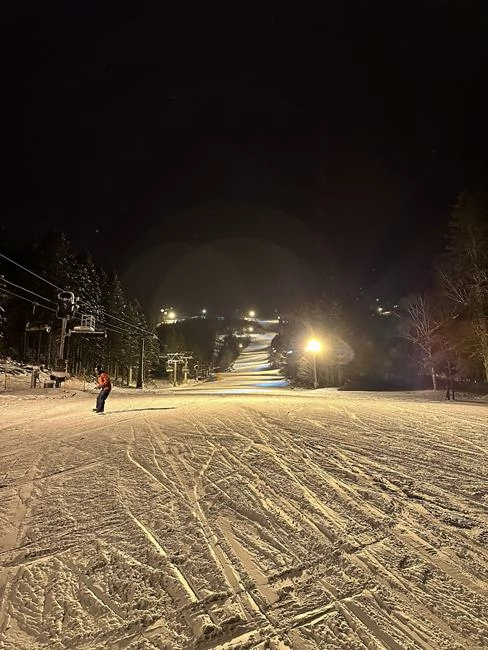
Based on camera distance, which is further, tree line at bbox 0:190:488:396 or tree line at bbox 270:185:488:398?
tree line at bbox 0:190:488:396

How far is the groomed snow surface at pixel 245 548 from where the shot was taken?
2.58 m

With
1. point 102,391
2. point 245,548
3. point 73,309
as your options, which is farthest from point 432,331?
point 245,548

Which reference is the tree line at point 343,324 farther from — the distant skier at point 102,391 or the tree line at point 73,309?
the distant skier at point 102,391

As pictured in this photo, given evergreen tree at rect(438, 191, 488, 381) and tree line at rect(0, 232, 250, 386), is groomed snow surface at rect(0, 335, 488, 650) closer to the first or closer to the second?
evergreen tree at rect(438, 191, 488, 381)

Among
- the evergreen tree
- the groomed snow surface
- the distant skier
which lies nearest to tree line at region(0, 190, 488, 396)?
the evergreen tree

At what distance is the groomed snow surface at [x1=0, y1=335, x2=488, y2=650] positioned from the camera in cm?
258

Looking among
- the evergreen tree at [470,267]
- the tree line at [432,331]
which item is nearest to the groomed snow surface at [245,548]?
the tree line at [432,331]

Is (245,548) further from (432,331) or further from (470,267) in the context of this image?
(432,331)

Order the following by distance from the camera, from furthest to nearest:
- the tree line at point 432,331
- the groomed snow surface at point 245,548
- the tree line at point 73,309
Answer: the tree line at point 73,309, the tree line at point 432,331, the groomed snow surface at point 245,548

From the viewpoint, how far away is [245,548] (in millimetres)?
3678

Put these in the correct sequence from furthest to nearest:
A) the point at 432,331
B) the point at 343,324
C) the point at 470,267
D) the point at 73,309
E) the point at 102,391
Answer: the point at 343,324, the point at 432,331, the point at 73,309, the point at 470,267, the point at 102,391

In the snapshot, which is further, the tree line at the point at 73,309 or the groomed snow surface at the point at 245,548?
the tree line at the point at 73,309

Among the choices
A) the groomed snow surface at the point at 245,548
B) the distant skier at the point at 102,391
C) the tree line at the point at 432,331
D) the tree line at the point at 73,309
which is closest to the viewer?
the groomed snow surface at the point at 245,548

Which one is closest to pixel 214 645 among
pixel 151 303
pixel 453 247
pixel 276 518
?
pixel 276 518
